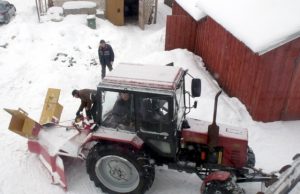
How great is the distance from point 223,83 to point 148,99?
569cm

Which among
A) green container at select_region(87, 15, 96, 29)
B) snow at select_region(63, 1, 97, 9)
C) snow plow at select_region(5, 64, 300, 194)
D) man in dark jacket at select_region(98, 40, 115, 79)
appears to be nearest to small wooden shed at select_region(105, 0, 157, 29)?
snow at select_region(63, 1, 97, 9)

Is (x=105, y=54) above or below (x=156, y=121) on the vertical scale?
below

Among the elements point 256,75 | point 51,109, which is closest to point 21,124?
point 51,109

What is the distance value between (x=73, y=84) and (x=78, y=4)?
22.5 feet

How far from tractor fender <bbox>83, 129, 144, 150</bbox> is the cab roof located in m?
0.93

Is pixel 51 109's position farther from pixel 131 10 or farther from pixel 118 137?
pixel 131 10

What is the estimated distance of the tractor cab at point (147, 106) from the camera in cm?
667

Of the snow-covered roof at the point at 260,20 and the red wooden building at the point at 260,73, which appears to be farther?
the red wooden building at the point at 260,73

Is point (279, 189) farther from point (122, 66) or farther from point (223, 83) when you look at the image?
point (223, 83)

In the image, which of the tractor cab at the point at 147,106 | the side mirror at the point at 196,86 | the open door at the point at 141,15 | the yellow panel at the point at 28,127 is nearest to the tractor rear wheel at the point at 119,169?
the tractor cab at the point at 147,106

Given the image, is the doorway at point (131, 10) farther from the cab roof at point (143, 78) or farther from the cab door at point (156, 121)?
the cab door at point (156, 121)

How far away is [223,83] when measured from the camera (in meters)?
11.9

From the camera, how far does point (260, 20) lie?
10234 millimetres

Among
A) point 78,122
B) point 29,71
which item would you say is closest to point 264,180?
point 78,122
